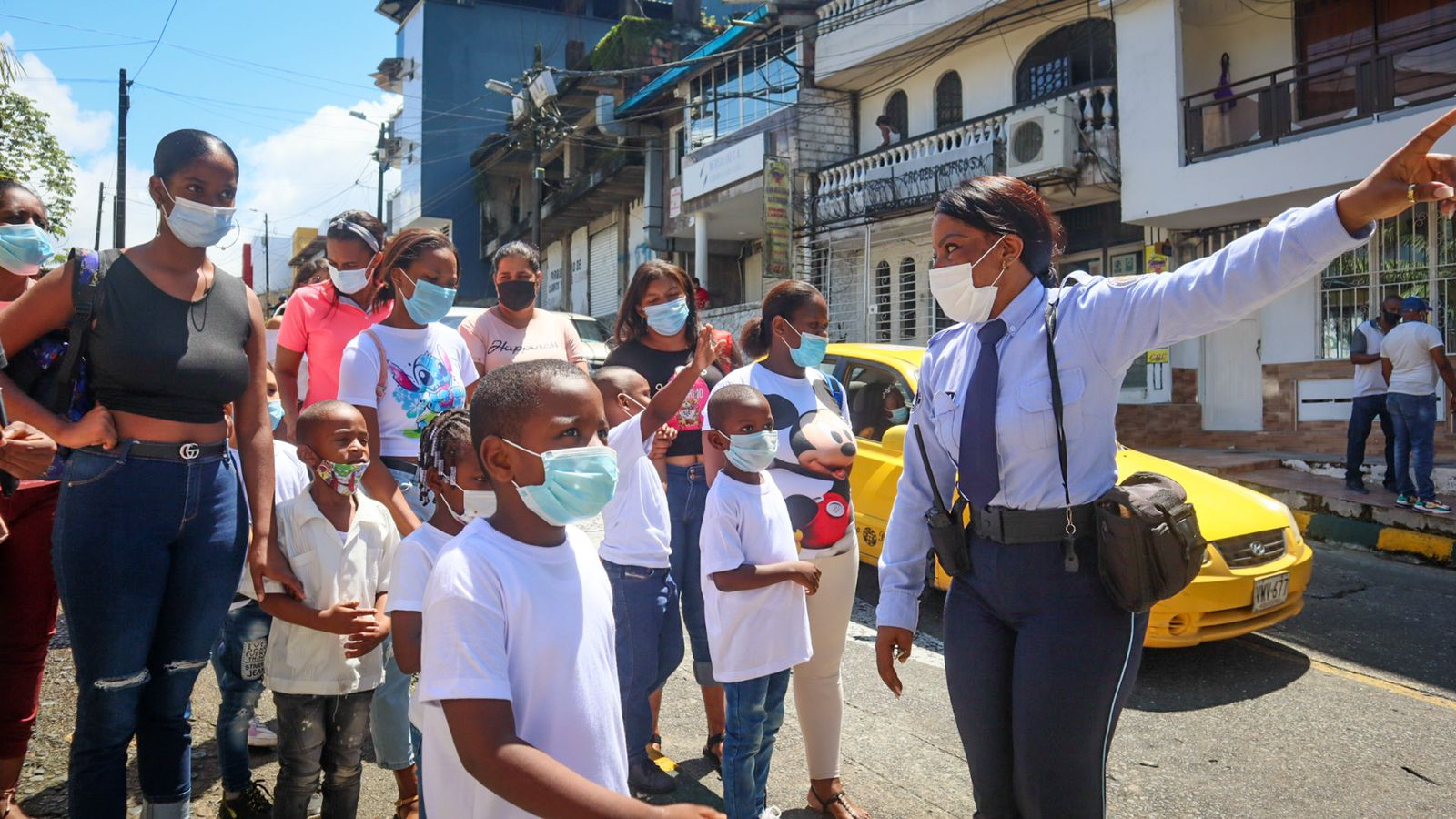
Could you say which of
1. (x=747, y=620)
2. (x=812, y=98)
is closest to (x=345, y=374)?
(x=747, y=620)

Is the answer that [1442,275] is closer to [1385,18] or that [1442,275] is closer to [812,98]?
[1385,18]

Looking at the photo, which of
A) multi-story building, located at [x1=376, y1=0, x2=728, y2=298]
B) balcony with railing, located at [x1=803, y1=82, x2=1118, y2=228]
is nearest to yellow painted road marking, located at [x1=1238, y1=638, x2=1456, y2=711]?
balcony with railing, located at [x1=803, y1=82, x2=1118, y2=228]

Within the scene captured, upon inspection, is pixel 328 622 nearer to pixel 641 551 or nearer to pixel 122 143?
pixel 641 551

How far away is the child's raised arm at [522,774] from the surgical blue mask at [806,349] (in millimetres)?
2432

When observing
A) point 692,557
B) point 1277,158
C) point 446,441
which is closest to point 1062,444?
point 446,441

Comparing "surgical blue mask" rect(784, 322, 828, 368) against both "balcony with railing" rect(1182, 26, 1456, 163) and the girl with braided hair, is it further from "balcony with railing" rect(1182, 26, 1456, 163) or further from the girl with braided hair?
"balcony with railing" rect(1182, 26, 1456, 163)

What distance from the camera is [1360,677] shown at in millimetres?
4992

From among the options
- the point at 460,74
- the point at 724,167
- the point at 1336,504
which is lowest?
the point at 1336,504

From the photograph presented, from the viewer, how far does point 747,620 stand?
3.05m

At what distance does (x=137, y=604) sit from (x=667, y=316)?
215 cm

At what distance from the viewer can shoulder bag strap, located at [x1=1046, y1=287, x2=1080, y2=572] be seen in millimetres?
2209

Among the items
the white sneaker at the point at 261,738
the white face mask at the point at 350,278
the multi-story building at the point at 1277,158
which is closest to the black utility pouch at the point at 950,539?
the white face mask at the point at 350,278

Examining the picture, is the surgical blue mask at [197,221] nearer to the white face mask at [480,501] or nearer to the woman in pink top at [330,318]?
the woman in pink top at [330,318]

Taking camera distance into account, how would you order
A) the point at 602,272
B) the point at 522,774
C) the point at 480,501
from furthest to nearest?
the point at 602,272 → the point at 480,501 → the point at 522,774
